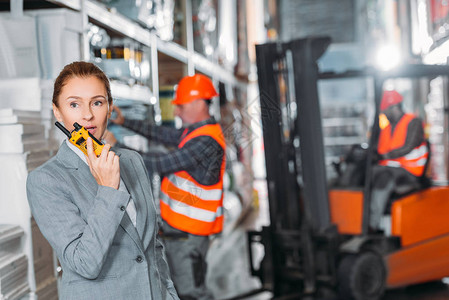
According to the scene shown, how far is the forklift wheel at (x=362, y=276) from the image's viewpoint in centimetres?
525

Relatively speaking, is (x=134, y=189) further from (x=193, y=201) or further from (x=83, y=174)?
(x=193, y=201)

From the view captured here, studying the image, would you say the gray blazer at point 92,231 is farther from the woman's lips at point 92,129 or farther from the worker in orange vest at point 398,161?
the worker in orange vest at point 398,161

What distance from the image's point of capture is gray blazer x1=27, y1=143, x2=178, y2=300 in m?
1.80

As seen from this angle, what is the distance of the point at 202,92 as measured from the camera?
14.2 feet

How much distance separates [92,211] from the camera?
1.83 meters

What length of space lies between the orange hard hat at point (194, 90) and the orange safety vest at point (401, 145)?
95.4 inches

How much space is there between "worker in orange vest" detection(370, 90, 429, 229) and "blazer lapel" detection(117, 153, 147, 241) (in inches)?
154

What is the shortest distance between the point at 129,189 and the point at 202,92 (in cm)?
234

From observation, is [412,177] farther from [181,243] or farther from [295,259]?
[181,243]

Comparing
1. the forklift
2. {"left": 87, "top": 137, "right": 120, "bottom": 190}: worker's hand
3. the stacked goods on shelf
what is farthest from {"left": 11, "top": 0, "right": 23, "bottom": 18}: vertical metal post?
the forklift

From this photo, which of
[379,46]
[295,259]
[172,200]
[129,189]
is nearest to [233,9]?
[379,46]

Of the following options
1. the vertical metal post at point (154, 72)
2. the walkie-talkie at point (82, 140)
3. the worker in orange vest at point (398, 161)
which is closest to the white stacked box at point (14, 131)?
the walkie-talkie at point (82, 140)

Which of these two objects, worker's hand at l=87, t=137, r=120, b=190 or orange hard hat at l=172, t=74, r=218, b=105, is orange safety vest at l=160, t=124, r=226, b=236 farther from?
worker's hand at l=87, t=137, r=120, b=190

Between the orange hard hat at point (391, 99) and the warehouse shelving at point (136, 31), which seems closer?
the warehouse shelving at point (136, 31)
